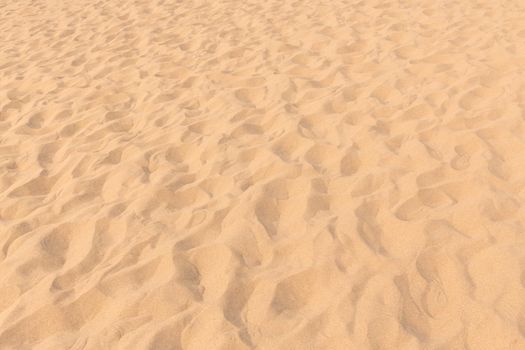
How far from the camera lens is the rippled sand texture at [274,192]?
7.78ft

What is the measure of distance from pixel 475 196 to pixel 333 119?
126 cm

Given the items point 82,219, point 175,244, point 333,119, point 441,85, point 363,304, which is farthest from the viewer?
point 441,85

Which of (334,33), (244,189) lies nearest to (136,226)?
(244,189)

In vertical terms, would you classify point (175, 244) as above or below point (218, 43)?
above

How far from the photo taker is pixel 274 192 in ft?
10.4

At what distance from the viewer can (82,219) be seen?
3.08 metres

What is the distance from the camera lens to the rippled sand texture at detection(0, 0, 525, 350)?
237cm

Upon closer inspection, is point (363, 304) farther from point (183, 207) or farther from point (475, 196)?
point (183, 207)

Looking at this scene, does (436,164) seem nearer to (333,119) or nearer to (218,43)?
→ (333,119)

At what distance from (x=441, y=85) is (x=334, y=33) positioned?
5.68ft

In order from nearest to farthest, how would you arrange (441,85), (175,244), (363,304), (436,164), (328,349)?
(328,349)
(363,304)
(175,244)
(436,164)
(441,85)

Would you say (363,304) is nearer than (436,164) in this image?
Yes

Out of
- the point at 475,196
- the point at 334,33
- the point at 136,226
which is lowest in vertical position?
the point at 334,33

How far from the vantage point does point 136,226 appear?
299 cm
